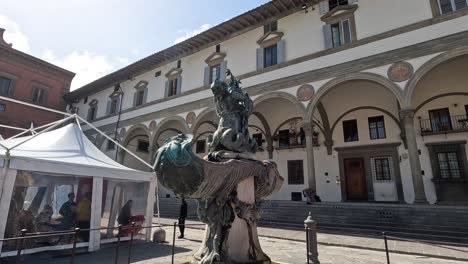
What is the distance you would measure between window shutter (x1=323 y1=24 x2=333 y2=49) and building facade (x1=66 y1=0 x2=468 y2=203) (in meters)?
0.05

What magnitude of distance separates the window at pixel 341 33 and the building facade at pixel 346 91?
2.1 inches

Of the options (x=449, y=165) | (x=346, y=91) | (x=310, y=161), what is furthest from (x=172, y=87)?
(x=449, y=165)

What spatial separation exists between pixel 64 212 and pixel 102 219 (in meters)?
0.98

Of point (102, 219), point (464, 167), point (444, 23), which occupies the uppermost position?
point (444, 23)

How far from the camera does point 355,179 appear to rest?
1462 centimetres

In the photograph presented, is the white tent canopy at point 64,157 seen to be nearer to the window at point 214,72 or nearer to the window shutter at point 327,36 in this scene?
the window shutter at point 327,36

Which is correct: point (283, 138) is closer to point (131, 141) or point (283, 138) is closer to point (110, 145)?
point (131, 141)

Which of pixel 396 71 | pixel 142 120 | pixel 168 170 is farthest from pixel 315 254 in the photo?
pixel 142 120

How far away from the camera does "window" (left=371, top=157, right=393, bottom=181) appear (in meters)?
13.7

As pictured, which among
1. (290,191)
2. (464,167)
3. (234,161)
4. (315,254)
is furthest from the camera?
(290,191)

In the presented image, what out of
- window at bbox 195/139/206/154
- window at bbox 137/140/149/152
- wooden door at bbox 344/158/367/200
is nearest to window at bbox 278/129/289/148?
wooden door at bbox 344/158/367/200

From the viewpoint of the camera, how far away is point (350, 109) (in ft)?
49.6

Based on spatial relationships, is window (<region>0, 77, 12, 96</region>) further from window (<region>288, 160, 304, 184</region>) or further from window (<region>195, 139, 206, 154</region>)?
window (<region>288, 160, 304, 184</region>)

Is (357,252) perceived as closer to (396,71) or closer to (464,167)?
(396,71)
